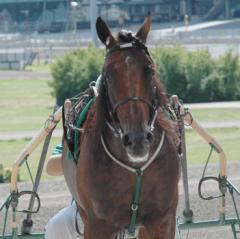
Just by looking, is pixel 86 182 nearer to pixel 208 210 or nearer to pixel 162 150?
pixel 162 150

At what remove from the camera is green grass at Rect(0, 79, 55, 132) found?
2759 cm

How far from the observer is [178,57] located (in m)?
36.8

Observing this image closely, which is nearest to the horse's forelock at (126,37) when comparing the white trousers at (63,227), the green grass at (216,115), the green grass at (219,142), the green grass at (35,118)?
the white trousers at (63,227)

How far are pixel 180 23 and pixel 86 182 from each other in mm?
98100

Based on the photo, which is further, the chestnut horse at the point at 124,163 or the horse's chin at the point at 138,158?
the chestnut horse at the point at 124,163

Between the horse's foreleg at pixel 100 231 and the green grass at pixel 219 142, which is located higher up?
the horse's foreleg at pixel 100 231

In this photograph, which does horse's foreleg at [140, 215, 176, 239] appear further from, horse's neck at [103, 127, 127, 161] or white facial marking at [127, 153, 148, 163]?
white facial marking at [127, 153, 148, 163]

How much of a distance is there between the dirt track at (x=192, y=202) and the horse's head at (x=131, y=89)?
4.17m

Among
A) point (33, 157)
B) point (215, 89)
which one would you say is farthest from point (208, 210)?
point (215, 89)

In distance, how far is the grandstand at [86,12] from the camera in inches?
3991

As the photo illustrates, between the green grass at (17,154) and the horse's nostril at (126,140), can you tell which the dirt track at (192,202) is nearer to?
the green grass at (17,154)

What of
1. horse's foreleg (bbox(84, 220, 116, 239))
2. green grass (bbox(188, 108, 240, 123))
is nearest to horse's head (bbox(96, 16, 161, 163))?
horse's foreleg (bbox(84, 220, 116, 239))

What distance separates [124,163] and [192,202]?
285 inches

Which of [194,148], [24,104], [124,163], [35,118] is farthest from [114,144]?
[24,104]
